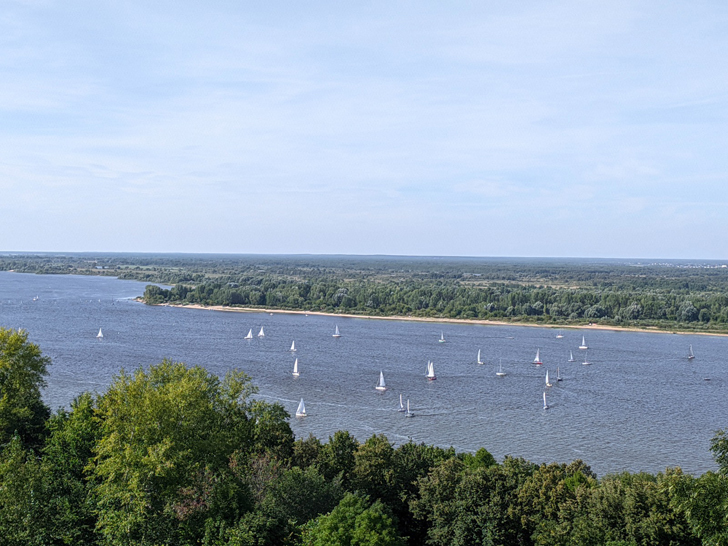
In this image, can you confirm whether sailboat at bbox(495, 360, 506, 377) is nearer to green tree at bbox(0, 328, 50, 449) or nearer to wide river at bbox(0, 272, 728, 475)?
wide river at bbox(0, 272, 728, 475)

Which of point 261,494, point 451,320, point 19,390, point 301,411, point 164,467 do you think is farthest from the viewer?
point 451,320

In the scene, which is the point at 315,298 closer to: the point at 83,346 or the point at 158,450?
the point at 83,346

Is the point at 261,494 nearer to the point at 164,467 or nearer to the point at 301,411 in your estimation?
the point at 164,467

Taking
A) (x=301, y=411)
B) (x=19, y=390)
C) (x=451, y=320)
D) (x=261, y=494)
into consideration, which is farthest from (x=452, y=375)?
(x=451, y=320)

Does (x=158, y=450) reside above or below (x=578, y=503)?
above

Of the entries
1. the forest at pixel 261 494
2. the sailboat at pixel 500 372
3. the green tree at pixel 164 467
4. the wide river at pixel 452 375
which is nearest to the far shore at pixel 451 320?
the wide river at pixel 452 375

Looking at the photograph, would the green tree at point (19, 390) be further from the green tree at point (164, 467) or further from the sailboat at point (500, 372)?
the sailboat at point (500, 372)

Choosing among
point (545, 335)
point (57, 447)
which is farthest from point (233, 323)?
point (57, 447)
